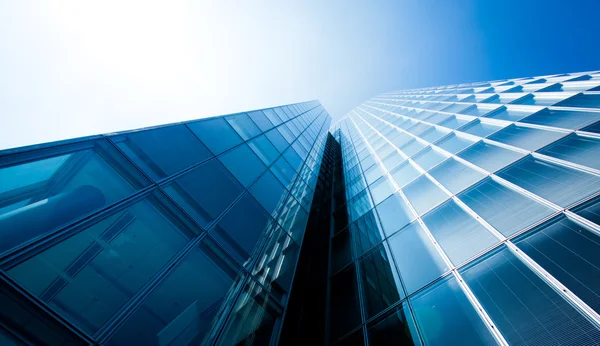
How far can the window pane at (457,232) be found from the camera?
5287 mm

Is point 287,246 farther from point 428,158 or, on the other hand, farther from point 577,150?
point 577,150

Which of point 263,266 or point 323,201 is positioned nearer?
point 263,266

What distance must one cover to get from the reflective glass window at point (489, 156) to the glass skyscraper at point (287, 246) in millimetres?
57

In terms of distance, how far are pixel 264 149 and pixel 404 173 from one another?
6373 millimetres

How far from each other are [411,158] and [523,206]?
6508 mm

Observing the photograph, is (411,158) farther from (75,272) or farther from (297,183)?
(75,272)

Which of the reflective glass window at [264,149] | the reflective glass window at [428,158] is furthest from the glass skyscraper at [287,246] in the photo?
the reflective glass window at [264,149]

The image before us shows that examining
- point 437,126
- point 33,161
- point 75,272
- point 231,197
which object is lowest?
point 437,126

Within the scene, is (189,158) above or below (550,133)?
above

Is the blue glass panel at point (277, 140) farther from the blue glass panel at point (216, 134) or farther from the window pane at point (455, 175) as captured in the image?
the window pane at point (455, 175)

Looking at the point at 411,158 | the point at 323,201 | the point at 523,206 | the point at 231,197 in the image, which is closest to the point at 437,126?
the point at 411,158

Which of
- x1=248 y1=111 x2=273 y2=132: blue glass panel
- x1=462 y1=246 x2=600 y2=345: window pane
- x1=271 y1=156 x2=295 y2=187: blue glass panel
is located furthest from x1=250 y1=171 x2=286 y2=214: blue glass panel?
x1=462 y1=246 x2=600 y2=345: window pane

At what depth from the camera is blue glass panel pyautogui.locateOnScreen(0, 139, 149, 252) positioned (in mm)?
3615

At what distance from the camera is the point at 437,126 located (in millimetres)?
13461
